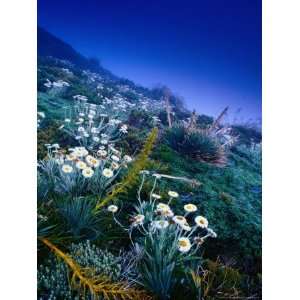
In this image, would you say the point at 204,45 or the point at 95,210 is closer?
the point at 95,210

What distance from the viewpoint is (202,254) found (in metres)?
2.07

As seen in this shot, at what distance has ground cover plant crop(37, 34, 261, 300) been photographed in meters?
1.99

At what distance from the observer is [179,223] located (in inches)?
81.3

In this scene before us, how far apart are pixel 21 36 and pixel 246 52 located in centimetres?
121

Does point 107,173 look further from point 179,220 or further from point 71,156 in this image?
point 179,220

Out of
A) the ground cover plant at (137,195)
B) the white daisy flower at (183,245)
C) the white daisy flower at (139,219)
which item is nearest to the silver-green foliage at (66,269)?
the ground cover plant at (137,195)

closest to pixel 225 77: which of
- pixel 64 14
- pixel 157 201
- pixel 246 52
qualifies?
pixel 246 52

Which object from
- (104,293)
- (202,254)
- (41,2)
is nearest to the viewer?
(104,293)

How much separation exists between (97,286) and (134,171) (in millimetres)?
599

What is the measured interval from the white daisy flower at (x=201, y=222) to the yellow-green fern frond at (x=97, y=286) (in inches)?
17.1

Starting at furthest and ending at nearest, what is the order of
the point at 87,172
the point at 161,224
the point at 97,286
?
the point at 87,172, the point at 161,224, the point at 97,286

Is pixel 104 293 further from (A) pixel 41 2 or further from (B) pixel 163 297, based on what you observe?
(A) pixel 41 2

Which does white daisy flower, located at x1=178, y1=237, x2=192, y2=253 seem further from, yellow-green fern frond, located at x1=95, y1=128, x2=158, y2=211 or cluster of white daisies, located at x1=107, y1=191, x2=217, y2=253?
yellow-green fern frond, located at x1=95, y1=128, x2=158, y2=211

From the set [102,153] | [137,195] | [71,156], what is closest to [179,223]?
[137,195]
